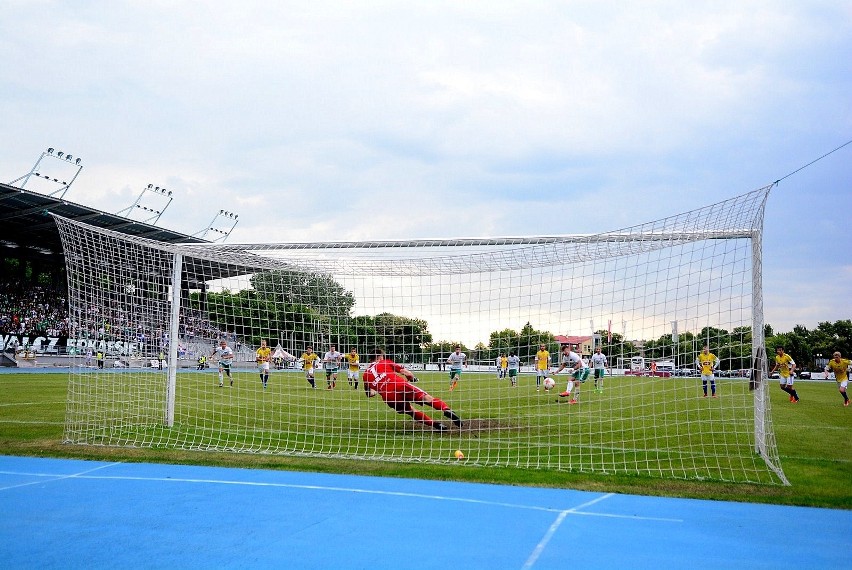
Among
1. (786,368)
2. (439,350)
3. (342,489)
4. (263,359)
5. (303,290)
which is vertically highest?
(303,290)

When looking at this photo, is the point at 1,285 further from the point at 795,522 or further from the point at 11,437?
the point at 795,522

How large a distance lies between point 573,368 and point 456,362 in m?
5.02

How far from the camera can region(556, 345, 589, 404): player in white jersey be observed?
1653cm

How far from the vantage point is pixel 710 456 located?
393 inches

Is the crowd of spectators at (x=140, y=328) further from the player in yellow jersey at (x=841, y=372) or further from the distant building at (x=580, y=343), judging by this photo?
the player in yellow jersey at (x=841, y=372)

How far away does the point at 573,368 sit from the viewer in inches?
663

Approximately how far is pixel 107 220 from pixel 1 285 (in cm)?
1484

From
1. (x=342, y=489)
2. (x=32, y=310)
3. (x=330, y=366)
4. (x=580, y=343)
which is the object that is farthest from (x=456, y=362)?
(x=32, y=310)

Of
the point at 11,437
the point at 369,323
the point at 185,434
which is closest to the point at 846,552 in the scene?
the point at 369,323

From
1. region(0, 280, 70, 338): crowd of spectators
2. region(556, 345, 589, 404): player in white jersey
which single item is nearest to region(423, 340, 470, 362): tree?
region(556, 345, 589, 404): player in white jersey

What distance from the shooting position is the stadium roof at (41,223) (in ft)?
108

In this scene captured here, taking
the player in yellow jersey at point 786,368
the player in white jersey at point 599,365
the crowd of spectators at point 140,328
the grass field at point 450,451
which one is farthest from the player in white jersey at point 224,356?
the player in yellow jersey at point 786,368

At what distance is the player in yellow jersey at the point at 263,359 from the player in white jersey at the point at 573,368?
846 cm

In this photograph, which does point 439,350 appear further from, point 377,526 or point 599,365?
point 599,365
